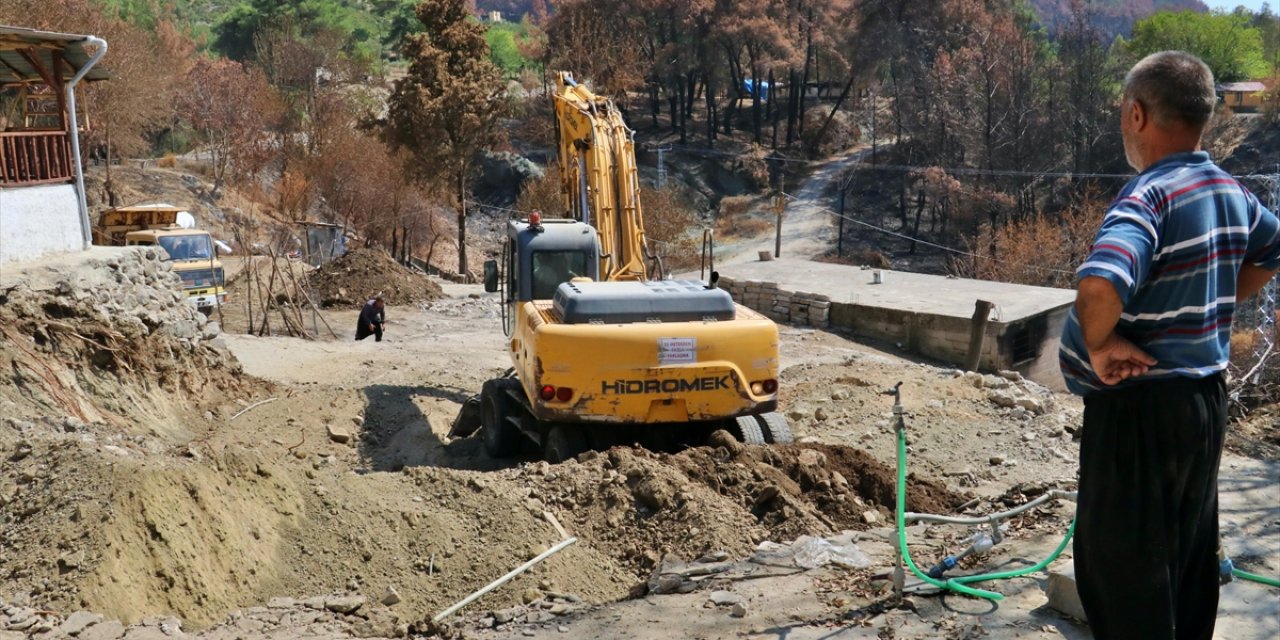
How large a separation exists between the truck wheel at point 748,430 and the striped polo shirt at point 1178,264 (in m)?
7.43

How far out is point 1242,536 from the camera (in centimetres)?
697

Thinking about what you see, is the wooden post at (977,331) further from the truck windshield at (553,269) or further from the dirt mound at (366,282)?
the dirt mound at (366,282)

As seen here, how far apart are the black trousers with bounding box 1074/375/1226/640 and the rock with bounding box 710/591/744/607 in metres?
2.99

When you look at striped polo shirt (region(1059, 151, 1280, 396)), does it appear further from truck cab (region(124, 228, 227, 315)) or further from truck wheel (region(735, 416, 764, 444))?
truck cab (region(124, 228, 227, 315))

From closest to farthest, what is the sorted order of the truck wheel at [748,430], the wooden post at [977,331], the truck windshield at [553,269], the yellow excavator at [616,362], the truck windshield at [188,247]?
the yellow excavator at [616,362], the truck wheel at [748,430], the truck windshield at [553,269], the wooden post at [977,331], the truck windshield at [188,247]

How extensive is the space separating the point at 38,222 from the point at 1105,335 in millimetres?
12973

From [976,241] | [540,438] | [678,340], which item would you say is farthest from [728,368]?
[976,241]

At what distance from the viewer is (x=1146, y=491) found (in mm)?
3174

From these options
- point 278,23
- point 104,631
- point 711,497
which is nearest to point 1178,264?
point 711,497

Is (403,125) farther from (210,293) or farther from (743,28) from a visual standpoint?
(743,28)

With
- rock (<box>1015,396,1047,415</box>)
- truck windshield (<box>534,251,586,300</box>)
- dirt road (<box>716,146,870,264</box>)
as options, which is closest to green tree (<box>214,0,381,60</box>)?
dirt road (<box>716,146,870,264</box>)

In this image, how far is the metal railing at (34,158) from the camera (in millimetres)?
12758

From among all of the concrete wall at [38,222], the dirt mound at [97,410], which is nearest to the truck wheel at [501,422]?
the dirt mound at [97,410]

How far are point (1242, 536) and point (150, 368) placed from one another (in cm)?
1097
